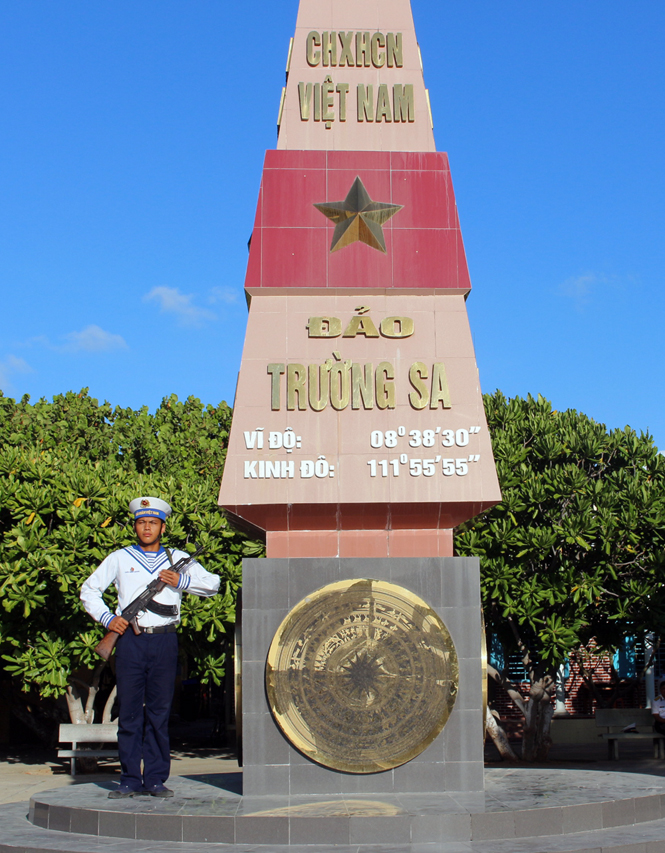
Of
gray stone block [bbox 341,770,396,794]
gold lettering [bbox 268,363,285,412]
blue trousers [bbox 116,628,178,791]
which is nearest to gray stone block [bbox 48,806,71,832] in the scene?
blue trousers [bbox 116,628,178,791]

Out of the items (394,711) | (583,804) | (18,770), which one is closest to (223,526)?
(18,770)

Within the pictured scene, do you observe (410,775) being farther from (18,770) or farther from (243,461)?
(18,770)

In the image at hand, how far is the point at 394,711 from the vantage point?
27.8 feet

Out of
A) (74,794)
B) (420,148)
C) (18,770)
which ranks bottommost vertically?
(18,770)

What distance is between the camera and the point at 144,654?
27.1 ft

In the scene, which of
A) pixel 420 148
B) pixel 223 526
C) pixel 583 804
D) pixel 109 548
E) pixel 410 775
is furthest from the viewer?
pixel 223 526

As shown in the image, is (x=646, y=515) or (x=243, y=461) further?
(x=646, y=515)

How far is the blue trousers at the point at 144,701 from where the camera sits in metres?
8.24

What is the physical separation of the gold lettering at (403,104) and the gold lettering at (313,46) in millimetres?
941

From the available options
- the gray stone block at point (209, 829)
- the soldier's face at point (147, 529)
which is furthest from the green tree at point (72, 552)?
the gray stone block at point (209, 829)

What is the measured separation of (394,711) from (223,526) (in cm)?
788

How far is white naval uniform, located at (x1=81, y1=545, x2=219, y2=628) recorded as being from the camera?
324 inches

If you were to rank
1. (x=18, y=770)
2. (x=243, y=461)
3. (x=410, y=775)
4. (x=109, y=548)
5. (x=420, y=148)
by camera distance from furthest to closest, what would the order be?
(x=18, y=770), (x=109, y=548), (x=420, y=148), (x=243, y=461), (x=410, y=775)

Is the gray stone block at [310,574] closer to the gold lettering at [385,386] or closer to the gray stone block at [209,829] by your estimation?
the gold lettering at [385,386]
